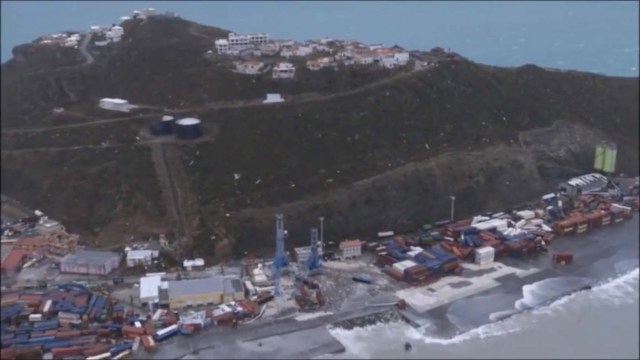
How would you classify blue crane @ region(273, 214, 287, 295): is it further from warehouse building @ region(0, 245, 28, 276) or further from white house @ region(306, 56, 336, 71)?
white house @ region(306, 56, 336, 71)

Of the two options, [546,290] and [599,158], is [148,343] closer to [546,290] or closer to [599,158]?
[546,290]

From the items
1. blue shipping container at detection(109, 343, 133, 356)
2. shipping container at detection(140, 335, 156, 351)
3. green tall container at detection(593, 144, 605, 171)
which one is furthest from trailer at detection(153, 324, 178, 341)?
green tall container at detection(593, 144, 605, 171)

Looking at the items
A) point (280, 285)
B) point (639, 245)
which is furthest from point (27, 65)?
point (639, 245)

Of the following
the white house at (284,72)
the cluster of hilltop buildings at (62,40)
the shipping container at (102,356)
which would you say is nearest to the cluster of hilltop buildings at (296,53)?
the white house at (284,72)

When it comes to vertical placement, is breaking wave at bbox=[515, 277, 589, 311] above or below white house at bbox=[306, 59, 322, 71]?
below

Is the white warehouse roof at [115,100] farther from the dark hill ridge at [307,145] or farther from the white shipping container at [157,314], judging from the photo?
the white shipping container at [157,314]

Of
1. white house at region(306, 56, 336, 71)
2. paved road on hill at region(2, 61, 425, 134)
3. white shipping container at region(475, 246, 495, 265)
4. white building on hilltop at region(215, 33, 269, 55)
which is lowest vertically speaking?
white shipping container at region(475, 246, 495, 265)
